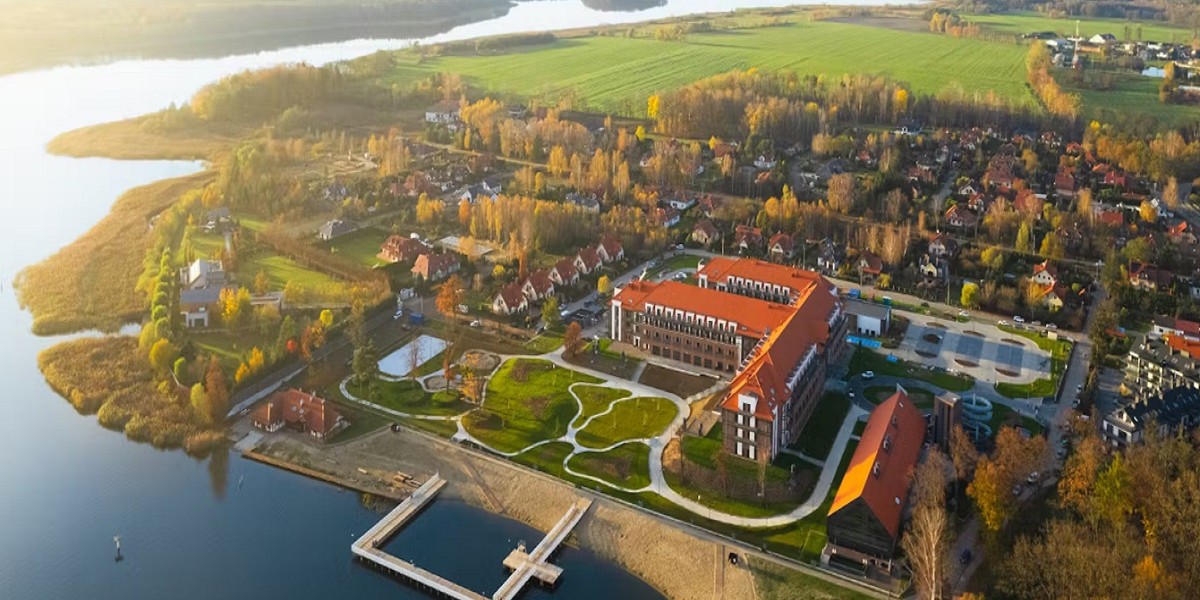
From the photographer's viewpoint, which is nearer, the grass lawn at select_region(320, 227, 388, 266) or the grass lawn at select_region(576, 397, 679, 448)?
the grass lawn at select_region(576, 397, 679, 448)

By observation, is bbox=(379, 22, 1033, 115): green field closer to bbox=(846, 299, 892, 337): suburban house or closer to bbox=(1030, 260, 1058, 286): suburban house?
bbox=(1030, 260, 1058, 286): suburban house

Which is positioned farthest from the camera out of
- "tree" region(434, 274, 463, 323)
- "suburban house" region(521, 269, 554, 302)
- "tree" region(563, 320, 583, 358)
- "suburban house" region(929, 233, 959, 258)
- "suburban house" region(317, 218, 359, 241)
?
"suburban house" region(317, 218, 359, 241)

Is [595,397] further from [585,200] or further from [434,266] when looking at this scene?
[585,200]

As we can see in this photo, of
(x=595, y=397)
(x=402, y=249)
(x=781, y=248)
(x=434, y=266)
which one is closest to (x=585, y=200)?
(x=781, y=248)

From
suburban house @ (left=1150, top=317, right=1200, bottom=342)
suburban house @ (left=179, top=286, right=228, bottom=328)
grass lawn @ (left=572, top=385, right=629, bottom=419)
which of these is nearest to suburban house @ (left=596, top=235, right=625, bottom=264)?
grass lawn @ (left=572, top=385, right=629, bottom=419)

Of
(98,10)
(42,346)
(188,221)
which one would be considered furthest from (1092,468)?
(98,10)

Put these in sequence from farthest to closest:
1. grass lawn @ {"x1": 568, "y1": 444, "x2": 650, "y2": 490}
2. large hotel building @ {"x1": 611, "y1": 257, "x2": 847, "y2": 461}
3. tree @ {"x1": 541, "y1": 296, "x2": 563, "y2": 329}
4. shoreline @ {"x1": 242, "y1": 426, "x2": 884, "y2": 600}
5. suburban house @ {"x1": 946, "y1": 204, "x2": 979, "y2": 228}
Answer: suburban house @ {"x1": 946, "y1": 204, "x2": 979, "y2": 228}, tree @ {"x1": 541, "y1": 296, "x2": 563, "y2": 329}, large hotel building @ {"x1": 611, "y1": 257, "x2": 847, "y2": 461}, grass lawn @ {"x1": 568, "y1": 444, "x2": 650, "y2": 490}, shoreline @ {"x1": 242, "y1": 426, "x2": 884, "y2": 600}

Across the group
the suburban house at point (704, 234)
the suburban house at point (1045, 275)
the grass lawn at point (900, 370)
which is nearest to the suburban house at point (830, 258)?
the suburban house at point (704, 234)
